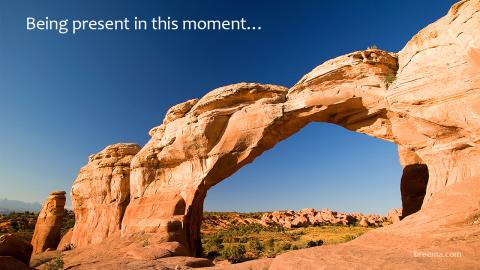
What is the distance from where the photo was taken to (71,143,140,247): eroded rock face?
21422 millimetres

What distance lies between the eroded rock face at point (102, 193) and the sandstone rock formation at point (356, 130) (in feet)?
0.29

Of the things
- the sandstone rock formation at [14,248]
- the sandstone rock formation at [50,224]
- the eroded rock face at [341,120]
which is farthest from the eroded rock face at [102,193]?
the sandstone rock formation at [14,248]

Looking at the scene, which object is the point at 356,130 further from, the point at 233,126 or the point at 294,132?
the point at 233,126

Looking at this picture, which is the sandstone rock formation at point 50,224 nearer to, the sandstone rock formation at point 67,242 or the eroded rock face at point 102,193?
the sandstone rock formation at point 67,242

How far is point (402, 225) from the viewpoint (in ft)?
29.9

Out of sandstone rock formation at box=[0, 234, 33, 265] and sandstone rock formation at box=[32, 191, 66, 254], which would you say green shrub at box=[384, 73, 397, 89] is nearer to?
sandstone rock formation at box=[0, 234, 33, 265]

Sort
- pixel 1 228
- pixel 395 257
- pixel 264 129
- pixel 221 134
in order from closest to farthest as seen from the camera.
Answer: pixel 395 257, pixel 264 129, pixel 221 134, pixel 1 228

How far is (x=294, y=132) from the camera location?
1770cm

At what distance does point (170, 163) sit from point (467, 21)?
50.2ft

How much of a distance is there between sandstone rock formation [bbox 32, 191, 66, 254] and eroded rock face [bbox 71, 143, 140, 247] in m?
2.81

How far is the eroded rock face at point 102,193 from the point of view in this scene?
21.4 m

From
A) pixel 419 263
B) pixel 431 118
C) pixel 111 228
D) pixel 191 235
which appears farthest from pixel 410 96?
pixel 111 228

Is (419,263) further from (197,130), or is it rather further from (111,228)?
(111,228)

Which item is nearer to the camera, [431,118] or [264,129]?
[431,118]
